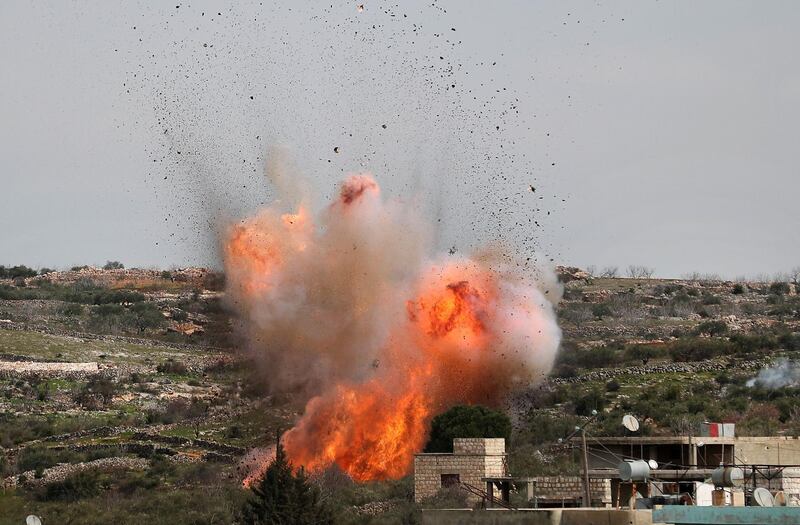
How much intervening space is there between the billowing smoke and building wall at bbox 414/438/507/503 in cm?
3233

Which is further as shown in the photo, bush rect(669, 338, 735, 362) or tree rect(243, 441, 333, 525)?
bush rect(669, 338, 735, 362)

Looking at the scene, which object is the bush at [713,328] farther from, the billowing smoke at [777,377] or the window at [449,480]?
the window at [449,480]

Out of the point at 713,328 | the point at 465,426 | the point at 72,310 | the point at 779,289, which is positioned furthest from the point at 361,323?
the point at 779,289

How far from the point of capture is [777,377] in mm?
108562

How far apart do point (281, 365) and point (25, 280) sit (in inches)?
4255

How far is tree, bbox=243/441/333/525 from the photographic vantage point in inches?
2594

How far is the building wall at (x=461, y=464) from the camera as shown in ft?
254

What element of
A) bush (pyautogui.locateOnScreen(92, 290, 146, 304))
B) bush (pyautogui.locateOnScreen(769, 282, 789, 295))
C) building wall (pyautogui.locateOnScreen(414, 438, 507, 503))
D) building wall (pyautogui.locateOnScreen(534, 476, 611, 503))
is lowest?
building wall (pyautogui.locateOnScreen(534, 476, 611, 503))

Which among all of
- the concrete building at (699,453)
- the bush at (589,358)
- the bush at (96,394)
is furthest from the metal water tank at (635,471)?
the bush at (589,358)

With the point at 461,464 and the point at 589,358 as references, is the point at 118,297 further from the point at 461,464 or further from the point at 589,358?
the point at 461,464

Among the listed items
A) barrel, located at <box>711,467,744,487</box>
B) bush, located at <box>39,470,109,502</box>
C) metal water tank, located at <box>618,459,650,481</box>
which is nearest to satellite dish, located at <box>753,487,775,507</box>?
metal water tank, located at <box>618,459,650,481</box>

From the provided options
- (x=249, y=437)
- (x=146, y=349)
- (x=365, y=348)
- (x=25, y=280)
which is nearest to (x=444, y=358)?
(x=365, y=348)

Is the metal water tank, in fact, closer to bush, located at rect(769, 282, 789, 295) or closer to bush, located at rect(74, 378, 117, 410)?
bush, located at rect(74, 378, 117, 410)

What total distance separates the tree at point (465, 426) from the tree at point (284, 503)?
51.3 feet
